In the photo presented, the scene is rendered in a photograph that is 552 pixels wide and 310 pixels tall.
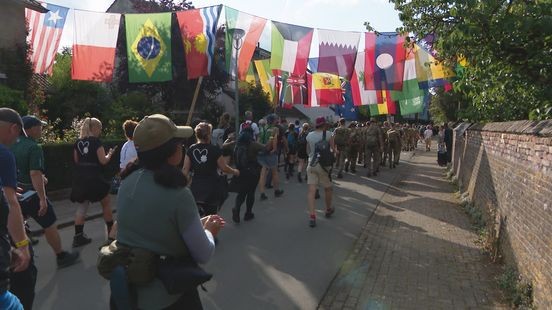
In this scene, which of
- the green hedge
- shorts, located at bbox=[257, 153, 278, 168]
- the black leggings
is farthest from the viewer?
shorts, located at bbox=[257, 153, 278, 168]

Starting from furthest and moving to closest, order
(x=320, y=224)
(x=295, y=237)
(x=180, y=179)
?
(x=320, y=224) → (x=295, y=237) → (x=180, y=179)

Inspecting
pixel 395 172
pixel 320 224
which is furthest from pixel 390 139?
pixel 320 224

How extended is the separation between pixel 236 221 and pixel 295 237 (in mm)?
1290

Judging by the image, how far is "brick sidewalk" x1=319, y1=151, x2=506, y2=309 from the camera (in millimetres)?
4445

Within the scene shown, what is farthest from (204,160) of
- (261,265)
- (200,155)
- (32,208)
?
(32,208)

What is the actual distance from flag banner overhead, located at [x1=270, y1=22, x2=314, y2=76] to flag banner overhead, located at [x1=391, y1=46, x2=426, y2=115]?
323cm

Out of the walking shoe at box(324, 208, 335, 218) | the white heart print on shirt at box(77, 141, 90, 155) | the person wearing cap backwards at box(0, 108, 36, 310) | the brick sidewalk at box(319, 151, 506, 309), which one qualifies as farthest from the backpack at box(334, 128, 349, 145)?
the person wearing cap backwards at box(0, 108, 36, 310)

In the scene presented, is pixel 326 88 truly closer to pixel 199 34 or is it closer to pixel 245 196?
pixel 199 34

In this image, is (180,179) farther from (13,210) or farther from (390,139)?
(390,139)

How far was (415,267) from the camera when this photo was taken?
548cm

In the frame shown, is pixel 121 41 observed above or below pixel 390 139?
above

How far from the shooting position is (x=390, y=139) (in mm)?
17812

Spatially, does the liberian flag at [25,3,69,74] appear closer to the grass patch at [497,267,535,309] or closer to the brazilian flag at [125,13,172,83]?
the brazilian flag at [125,13,172,83]

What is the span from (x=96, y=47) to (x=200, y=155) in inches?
295
